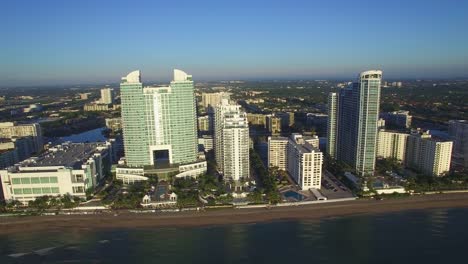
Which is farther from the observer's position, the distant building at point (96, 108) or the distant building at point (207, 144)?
the distant building at point (96, 108)

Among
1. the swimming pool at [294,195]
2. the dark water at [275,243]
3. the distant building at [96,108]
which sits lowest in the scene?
the dark water at [275,243]

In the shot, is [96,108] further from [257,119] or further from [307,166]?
[307,166]

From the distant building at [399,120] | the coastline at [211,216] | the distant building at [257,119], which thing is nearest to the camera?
the coastline at [211,216]

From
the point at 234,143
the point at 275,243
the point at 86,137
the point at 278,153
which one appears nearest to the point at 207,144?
the point at 278,153

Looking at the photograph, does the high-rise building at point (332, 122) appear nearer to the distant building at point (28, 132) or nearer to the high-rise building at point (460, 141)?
the high-rise building at point (460, 141)

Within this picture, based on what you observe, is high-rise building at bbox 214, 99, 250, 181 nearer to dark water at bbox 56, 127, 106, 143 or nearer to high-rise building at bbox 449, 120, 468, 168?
high-rise building at bbox 449, 120, 468, 168

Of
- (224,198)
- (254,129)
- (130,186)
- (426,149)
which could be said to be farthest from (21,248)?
(254,129)

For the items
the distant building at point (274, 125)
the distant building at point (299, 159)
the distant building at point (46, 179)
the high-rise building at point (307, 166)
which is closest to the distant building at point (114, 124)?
the distant building at point (274, 125)

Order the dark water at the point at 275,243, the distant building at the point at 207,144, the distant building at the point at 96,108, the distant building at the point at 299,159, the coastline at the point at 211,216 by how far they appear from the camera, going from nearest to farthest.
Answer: the dark water at the point at 275,243, the coastline at the point at 211,216, the distant building at the point at 299,159, the distant building at the point at 207,144, the distant building at the point at 96,108

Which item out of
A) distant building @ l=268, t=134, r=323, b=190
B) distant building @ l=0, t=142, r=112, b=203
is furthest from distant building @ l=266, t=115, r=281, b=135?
distant building @ l=0, t=142, r=112, b=203
